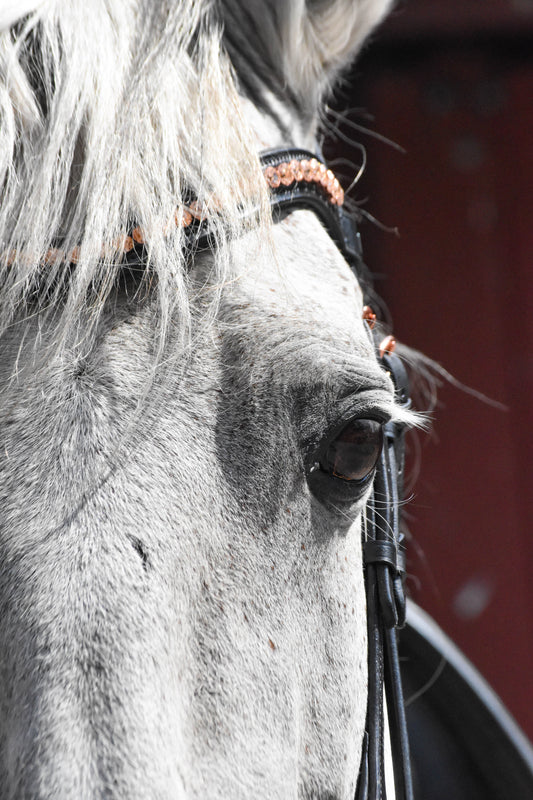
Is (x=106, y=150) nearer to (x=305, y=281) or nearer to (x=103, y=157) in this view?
(x=103, y=157)

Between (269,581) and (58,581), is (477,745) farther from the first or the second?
(58,581)

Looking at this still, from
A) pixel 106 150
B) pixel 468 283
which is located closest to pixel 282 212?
pixel 106 150

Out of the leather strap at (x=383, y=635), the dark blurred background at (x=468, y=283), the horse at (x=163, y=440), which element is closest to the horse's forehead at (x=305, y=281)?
the horse at (x=163, y=440)

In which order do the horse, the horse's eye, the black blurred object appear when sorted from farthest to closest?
the black blurred object
the horse's eye
the horse

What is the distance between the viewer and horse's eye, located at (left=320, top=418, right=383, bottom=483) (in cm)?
65

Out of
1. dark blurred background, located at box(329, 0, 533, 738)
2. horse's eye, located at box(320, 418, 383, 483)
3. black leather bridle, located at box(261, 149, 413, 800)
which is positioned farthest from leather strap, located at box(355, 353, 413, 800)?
dark blurred background, located at box(329, 0, 533, 738)

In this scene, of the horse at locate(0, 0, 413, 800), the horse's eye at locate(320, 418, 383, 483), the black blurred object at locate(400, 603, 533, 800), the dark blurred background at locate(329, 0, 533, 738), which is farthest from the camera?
the dark blurred background at locate(329, 0, 533, 738)

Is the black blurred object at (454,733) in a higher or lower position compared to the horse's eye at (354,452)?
lower

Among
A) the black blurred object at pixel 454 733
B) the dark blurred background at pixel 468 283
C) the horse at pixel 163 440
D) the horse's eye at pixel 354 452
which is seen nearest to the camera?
the horse at pixel 163 440

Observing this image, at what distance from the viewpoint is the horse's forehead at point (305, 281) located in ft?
2.13

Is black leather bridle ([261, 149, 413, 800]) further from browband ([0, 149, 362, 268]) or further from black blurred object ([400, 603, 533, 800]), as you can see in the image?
black blurred object ([400, 603, 533, 800])

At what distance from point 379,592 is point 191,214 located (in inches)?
16.2

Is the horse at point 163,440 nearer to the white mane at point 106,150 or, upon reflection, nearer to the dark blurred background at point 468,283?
the white mane at point 106,150

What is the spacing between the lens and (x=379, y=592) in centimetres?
75
